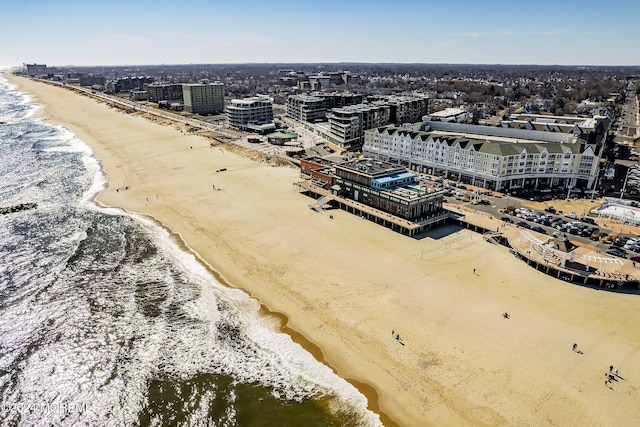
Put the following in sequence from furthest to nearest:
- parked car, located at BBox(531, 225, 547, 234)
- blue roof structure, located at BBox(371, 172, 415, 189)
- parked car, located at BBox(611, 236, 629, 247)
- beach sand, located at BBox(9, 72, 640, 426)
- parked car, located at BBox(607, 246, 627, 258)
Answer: blue roof structure, located at BBox(371, 172, 415, 189), parked car, located at BBox(531, 225, 547, 234), parked car, located at BBox(611, 236, 629, 247), parked car, located at BBox(607, 246, 627, 258), beach sand, located at BBox(9, 72, 640, 426)

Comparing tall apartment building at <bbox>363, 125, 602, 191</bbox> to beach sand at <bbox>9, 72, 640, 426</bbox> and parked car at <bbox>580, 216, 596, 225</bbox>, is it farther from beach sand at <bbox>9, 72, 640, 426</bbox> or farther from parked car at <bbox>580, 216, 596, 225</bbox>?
beach sand at <bbox>9, 72, 640, 426</bbox>

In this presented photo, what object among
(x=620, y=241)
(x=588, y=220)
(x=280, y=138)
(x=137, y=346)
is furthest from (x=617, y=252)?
(x=280, y=138)

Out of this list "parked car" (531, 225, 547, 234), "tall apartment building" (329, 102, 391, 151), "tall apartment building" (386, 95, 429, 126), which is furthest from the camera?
"tall apartment building" (386, 95, 429, 126)

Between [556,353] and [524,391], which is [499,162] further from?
[524,391]

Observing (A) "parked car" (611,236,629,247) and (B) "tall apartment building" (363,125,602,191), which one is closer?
(A) "parked car" (611,236,629,247)

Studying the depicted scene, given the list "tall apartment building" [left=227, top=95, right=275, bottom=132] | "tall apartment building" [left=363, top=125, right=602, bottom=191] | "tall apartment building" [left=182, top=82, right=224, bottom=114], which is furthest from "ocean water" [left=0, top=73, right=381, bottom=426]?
"tall apartment building" [left=182, top=82, right=224, bottom=114]

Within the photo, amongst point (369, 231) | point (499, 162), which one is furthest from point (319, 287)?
point (499, 162)
